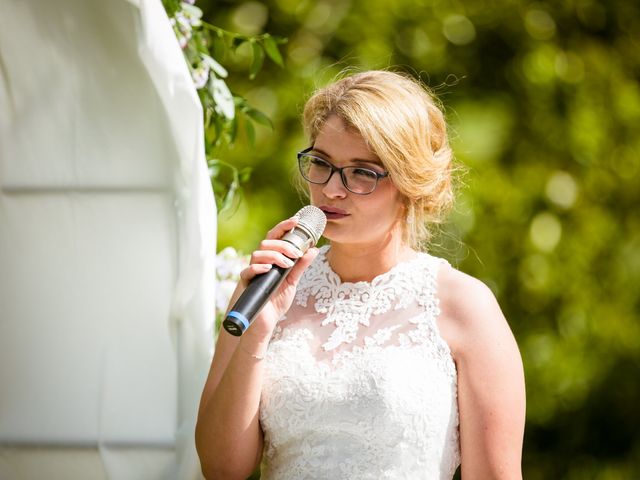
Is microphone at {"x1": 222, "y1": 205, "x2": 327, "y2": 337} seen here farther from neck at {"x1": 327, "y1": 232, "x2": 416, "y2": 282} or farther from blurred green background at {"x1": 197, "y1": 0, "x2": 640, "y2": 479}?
blurred green background at {"x1": 197, "y1": 0, "x2": 640, "y2": 479}

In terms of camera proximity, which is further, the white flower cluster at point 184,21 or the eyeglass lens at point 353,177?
the white flower cluster at point 184,21

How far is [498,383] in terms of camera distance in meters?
2.01

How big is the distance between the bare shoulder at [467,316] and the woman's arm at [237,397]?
0.40 metres

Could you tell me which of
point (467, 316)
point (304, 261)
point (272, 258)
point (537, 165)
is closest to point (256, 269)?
point (272, 258)

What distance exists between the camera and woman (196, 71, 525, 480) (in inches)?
78.5

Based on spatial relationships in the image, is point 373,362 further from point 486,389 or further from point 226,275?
point 226,275

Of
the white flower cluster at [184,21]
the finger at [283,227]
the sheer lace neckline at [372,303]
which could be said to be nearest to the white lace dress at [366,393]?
the sheer lace neckline at [372,303]

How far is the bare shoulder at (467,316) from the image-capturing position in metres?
2.05

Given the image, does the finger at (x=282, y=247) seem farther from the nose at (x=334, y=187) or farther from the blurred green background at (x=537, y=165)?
the blurred green background at (x=537, y=165)

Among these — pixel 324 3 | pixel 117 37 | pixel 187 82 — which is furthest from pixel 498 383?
pixel 324 3

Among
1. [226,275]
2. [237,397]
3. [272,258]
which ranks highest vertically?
[272,258]

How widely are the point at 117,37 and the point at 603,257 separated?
2.24m

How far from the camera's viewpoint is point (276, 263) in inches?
68.6

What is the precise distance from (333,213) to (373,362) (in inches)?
14.6
